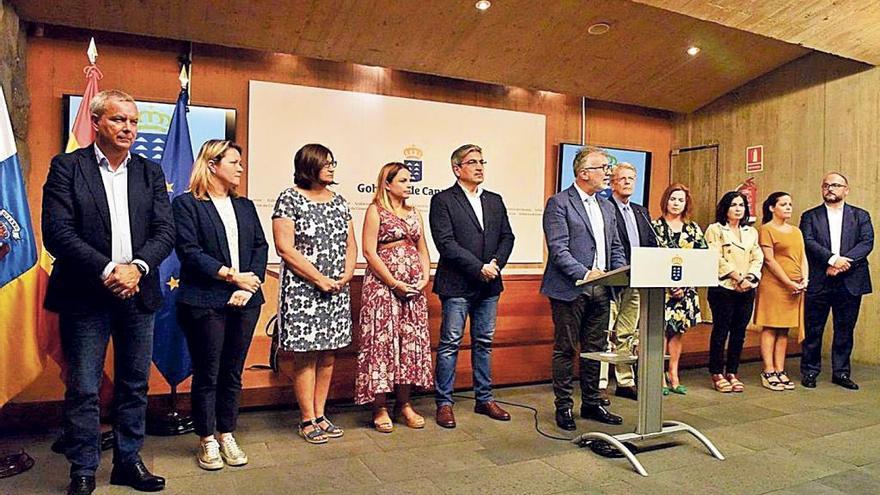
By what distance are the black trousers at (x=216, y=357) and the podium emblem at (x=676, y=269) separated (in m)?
1.80

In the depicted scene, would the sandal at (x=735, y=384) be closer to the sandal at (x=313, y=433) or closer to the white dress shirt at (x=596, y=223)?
the white dress shirt at (x=596, y=223)

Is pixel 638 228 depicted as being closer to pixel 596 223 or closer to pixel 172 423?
→ pixel 596 223

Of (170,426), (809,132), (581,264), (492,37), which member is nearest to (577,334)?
(581,264)

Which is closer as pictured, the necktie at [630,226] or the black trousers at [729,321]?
the necktie at [630,226]

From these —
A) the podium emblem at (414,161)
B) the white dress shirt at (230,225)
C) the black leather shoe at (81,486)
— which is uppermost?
the podium emblem at (414,161)

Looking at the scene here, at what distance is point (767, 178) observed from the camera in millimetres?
6066

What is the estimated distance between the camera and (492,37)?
15.9 feet

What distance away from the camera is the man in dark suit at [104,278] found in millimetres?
2182

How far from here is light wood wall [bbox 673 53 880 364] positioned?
5.29 m

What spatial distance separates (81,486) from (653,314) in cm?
239

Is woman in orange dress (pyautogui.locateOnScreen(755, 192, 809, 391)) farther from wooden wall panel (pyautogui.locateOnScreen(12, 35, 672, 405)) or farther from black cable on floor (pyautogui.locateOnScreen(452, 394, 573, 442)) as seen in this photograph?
black cable on floor (pyautogui.locateOnScreen(452, 394, 573, 442))

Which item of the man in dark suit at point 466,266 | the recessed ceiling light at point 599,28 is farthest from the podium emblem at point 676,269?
the recessed ceiling light at point 599,28

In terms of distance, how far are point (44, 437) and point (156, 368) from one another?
57cm

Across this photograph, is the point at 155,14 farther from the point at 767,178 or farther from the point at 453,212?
the point at 767,178
